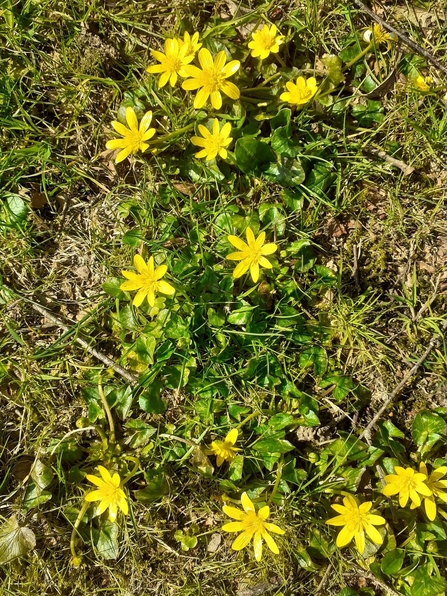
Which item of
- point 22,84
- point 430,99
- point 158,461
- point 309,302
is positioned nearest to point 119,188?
point 22,84

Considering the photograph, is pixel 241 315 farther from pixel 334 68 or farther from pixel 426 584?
pixel 426 584

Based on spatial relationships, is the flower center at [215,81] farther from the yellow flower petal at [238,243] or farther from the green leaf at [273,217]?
the yellow flower petal at [238,243]

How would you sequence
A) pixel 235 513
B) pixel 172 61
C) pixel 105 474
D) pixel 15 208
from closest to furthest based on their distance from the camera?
pixel 235 513
pixel 105 474
pixel 172 61
pixel 15 208

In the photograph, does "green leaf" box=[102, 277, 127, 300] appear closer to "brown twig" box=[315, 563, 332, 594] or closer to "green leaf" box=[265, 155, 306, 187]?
"green leaf" box=[265, 155, 306, 187]

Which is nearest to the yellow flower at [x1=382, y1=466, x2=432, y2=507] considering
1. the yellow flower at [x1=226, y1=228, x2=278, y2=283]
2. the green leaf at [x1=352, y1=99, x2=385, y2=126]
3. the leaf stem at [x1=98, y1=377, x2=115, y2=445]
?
the yellow flower at [x1=226, y1=228, x2=278, y2=283]

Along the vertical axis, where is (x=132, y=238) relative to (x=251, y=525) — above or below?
above

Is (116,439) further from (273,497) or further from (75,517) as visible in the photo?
(273,497)

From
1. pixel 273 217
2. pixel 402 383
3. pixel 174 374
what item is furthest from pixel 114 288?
pixel 402 383

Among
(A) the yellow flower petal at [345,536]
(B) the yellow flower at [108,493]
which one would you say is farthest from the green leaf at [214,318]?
(A) the yellow flower petal at [345,536]
